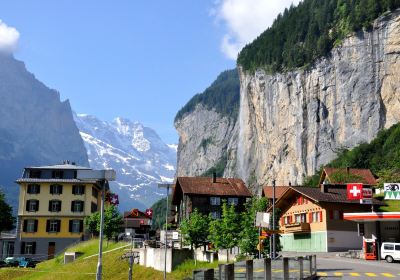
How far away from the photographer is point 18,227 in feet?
273

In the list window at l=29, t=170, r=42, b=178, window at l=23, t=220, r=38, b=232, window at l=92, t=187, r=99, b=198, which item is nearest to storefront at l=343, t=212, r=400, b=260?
window at l=92, t=187, r=99, b=198

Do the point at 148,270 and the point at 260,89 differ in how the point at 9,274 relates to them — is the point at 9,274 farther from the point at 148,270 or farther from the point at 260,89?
the point at 260,89

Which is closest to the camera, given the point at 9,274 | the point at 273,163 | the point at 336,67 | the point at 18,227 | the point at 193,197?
the point at 9,274

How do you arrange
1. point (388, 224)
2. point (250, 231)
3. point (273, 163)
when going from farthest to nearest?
point (273, 163) → point (388, 224) → point (250, 231)

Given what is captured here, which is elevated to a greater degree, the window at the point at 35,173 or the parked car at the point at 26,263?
the window at the point at 35,173

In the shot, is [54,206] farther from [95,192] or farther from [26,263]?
[26,263]

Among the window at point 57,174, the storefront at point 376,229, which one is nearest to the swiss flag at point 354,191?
the storefront at point 376,229

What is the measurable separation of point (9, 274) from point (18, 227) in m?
26.8

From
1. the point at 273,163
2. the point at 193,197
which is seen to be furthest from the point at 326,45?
the point at 193,197

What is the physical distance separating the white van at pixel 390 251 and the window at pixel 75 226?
50649 mm

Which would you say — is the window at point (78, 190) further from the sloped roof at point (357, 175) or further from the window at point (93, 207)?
the sloped roof at point (357, 175)

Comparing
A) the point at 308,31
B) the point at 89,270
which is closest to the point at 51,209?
the point at 89,270

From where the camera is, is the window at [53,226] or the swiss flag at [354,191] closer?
the swiss flag at [354,191]

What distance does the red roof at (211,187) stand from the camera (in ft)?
294
